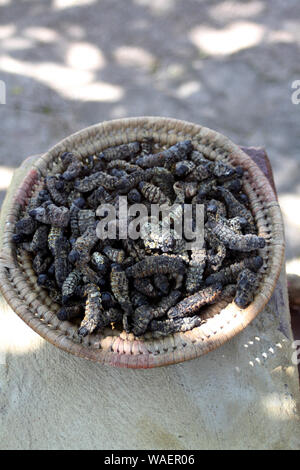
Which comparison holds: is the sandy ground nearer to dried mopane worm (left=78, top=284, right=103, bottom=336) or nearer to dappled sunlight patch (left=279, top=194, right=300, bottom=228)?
dappled sunlight patch (left=279, top=194, right=300, bottom=228)

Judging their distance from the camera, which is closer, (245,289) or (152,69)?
(245,289)

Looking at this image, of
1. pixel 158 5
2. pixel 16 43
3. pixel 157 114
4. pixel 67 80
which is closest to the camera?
pixel 157 114

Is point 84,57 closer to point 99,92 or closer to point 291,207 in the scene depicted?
point 99,92

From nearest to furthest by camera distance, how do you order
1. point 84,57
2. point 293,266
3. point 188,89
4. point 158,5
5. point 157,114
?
point 293,266 → point 157,114 → point 188,89 → point 84,57 → point 158,5

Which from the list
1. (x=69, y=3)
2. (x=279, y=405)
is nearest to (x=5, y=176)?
(x=69, y=3)

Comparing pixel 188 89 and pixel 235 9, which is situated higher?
pixel 235 9

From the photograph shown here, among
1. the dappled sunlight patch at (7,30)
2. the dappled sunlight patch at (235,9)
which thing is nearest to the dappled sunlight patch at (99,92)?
the dappled sunlight patch at (7,30)

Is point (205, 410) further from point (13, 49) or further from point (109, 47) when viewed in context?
point (13, 49)

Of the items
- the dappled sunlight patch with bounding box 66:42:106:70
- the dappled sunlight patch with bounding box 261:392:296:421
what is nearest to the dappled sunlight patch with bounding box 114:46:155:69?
the dappled sunlight patch with bounding box 66:42:106:70

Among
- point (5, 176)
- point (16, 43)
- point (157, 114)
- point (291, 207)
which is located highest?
point (16, 43)
